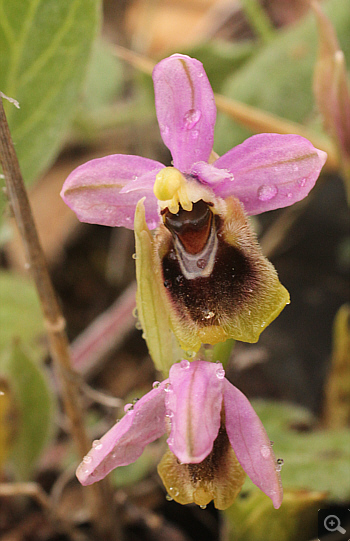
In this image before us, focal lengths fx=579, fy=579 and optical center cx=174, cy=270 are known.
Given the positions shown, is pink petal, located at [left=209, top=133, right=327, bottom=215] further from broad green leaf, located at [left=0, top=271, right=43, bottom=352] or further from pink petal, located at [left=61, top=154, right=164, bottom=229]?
broad green leaf, located at [left=0, top=271, right=43, bottom=352]

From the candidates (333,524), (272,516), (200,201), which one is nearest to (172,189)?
(200,201)

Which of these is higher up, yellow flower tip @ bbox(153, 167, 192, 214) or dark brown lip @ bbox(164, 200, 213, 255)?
yellow flower tip @ bbox(153, 167, 192, 214)

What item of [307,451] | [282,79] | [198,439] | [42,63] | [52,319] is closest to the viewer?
[198,439]

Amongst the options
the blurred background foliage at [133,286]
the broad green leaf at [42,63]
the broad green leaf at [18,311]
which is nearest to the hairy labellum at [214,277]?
the blurred background foliage at [133,286]

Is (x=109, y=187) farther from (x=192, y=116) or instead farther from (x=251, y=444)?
(x=251, y=444)

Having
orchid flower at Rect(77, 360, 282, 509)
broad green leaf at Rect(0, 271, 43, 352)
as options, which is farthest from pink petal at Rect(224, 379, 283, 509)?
broad green leaf at Rect(0, 271, 43, 352)

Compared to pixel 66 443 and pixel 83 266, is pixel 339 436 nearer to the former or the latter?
pixel 66 443
